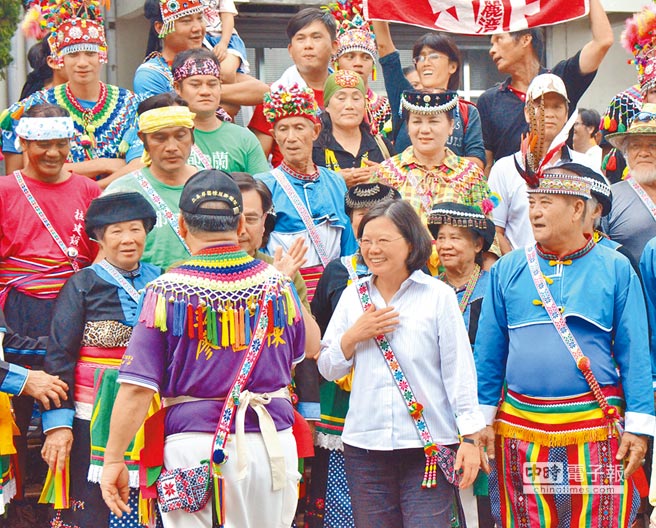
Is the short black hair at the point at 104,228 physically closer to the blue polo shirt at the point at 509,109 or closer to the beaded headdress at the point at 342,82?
the beaded headdress at the point at 342,82

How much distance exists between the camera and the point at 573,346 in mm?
5648

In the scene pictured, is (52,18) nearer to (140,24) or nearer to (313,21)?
(313,21)

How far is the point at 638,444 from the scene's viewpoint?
5.55m

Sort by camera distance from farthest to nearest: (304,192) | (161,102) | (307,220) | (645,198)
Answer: (645,198) < (304,192) < (307,220) < (161,102)

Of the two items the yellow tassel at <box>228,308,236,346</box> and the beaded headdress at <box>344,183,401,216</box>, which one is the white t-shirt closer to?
the beaded headdress at <box>344,183,401,216</box>

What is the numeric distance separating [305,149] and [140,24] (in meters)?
7.22

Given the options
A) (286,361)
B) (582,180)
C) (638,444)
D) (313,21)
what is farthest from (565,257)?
(313,21)

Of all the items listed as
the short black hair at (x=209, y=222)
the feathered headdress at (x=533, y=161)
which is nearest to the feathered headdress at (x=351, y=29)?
the feathered headdress at (x=533, y=161)

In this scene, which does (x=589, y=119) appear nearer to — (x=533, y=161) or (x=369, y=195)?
(x=369, y=195)

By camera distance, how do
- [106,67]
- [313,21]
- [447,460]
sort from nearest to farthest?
[447,460] < [313,21] < [106,67]

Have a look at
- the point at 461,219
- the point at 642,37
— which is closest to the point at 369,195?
the point at 461,219

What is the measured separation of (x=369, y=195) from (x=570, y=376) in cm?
159

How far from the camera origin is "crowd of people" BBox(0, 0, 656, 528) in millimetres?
4758

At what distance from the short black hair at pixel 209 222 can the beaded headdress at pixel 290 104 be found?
101 inches
